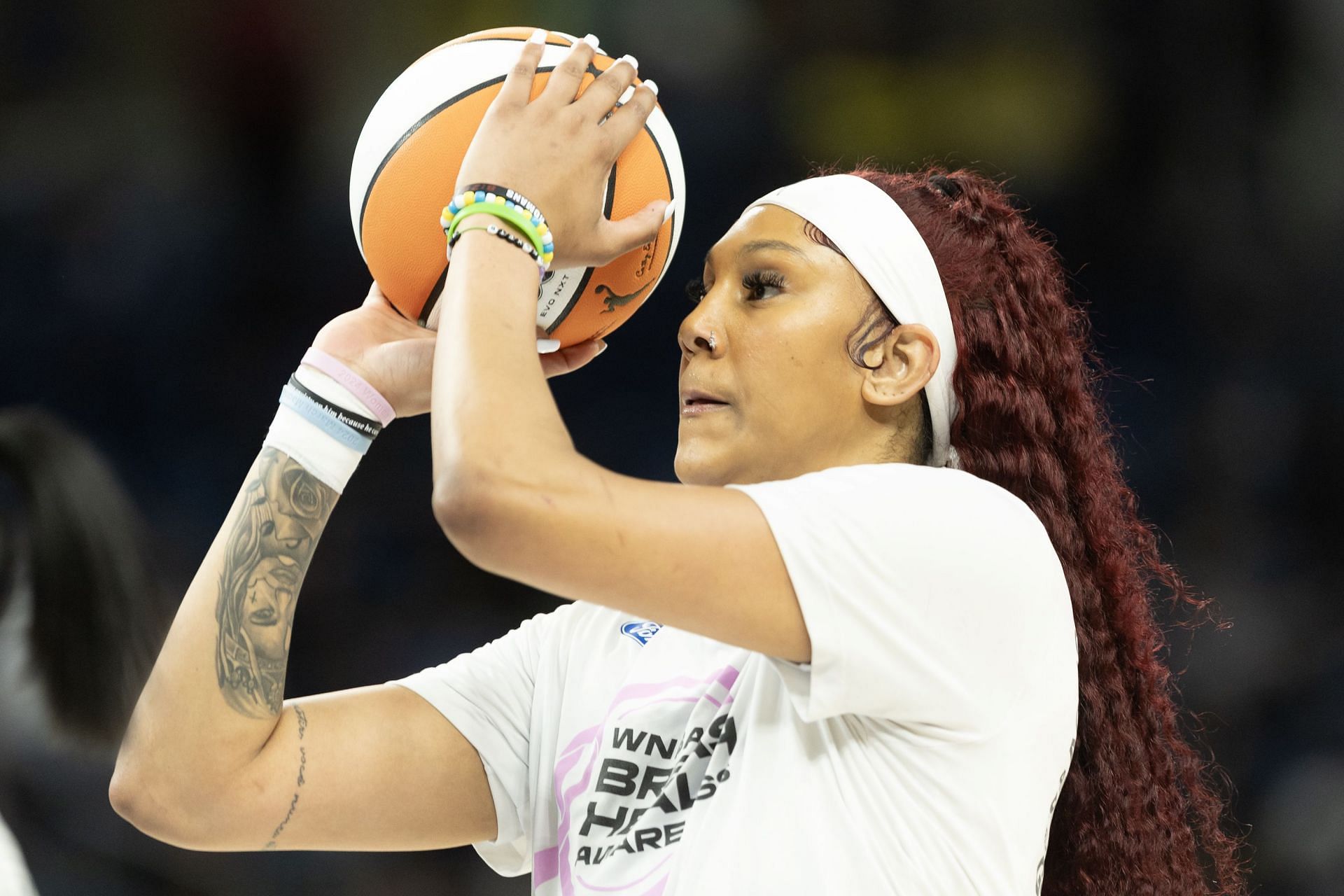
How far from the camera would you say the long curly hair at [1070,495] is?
6.93ft

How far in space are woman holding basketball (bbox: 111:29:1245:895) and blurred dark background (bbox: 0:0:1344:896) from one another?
1.84m

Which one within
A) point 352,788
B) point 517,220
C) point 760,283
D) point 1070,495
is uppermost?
point 760,283

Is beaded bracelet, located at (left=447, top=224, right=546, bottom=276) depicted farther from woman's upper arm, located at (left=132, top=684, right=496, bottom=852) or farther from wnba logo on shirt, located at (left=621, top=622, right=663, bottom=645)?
woman's upper arm, located at (left=132, top=684, right=496, bottom=852)

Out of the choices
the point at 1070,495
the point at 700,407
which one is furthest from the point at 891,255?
the point at 1070,495

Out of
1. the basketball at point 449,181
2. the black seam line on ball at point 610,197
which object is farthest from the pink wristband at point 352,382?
the black seam line on ball at point 610,197

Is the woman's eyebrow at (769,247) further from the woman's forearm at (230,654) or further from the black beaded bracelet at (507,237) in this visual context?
the woman's forearm at (230,654)

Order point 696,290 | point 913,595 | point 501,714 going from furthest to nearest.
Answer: point 696,290 → point 501,714 → point 913,595

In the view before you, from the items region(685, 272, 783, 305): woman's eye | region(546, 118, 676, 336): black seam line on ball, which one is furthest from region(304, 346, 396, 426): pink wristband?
region(685, 272, 783, 305): woman's eye

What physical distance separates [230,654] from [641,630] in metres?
0.63

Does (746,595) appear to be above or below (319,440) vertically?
below

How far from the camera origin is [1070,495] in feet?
7.27

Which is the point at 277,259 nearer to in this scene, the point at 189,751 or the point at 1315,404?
the point at 189,751

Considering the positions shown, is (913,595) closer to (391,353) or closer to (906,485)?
(906,485)

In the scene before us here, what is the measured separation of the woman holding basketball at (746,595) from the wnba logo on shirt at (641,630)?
28mm
